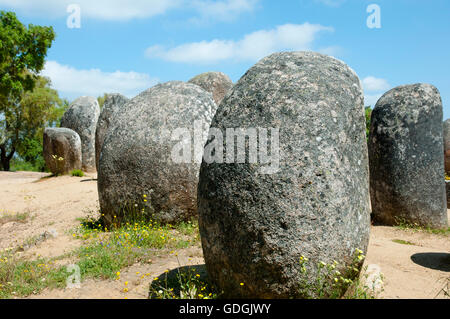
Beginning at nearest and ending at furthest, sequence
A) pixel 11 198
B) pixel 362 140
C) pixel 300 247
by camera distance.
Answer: pixel 300 247 < pixel 362 140 < pixel 11 198

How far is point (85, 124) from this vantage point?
18.8 metres

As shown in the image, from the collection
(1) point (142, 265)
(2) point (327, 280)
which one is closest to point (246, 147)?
(2) point (327, 280)

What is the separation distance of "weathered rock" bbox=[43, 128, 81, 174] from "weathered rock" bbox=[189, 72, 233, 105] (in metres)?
5.75

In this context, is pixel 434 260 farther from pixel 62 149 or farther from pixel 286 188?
pixel 62 149

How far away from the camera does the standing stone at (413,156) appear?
302 inches

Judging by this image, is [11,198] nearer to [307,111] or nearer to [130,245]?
[130,245]

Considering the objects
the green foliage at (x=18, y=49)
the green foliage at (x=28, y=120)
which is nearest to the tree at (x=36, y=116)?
the green foliage at (x=28, y=120)

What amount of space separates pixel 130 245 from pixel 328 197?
10.4 feet

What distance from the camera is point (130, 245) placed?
16.9 ft

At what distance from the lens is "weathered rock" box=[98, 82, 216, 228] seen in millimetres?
5977

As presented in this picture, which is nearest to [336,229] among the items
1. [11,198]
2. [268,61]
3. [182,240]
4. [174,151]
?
[268,61]

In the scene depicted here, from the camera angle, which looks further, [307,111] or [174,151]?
[174,151]

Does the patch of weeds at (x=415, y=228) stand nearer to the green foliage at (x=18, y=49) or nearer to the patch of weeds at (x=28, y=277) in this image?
the patch of weeds at (x=28, y=277)

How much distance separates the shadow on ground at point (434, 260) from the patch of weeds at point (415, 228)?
1849mm
